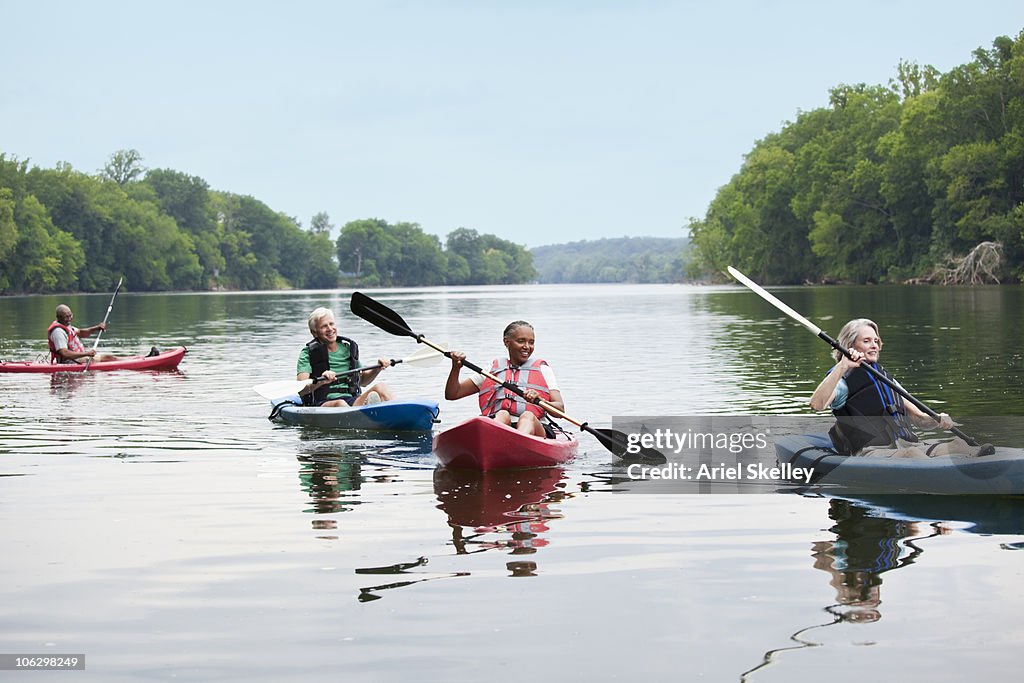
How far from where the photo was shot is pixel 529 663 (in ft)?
16.8

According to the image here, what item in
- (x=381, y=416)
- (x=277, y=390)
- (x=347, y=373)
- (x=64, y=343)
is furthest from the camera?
(x=64, y=343)

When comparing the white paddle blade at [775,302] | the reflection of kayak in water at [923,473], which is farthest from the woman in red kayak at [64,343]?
the reflection of kayak in water at [923,473]

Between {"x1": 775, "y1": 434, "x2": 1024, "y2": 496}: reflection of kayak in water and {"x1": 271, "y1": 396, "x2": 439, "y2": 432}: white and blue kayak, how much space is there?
15.0 feet

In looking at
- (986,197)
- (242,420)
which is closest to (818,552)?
(242,420)

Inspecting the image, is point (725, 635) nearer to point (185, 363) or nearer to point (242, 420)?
point (242, 420)

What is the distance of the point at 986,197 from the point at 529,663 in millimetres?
72034

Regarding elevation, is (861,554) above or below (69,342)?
below

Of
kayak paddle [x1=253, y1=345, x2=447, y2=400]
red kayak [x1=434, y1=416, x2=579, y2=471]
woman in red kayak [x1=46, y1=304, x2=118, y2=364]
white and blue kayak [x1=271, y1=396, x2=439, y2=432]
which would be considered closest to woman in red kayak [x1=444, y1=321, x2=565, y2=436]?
red kayak [x1=434, y1=416, x2=579, y2=471]

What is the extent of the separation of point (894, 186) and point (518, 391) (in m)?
77.1

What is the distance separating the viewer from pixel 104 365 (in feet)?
69.2

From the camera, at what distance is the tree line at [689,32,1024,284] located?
234 feet

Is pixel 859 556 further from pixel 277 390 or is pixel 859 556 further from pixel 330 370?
pixel 277 390

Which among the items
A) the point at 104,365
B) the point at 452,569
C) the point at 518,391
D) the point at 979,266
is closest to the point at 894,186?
the point at 979,266

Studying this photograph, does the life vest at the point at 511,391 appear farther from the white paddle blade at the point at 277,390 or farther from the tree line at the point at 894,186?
the tree line at the point at 894,186
